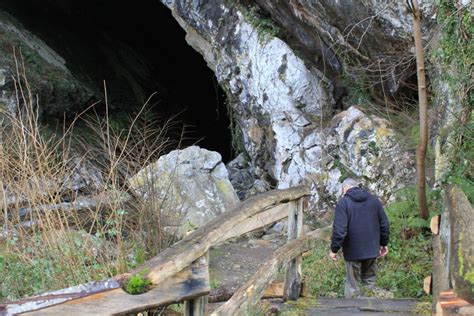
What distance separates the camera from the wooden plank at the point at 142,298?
227 centimetres

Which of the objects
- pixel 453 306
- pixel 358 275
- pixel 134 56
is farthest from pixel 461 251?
pixel 134 56

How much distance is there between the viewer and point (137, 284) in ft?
8.05

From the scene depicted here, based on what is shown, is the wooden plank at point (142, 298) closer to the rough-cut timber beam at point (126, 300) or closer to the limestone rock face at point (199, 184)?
the rough-cut timber beam at point (126, 300)

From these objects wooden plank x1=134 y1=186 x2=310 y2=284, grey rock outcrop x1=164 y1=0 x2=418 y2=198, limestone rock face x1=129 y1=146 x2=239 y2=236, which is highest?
grey rock outcrop x1=164 y1=0 x2=418 y2=198

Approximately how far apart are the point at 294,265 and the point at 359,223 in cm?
105

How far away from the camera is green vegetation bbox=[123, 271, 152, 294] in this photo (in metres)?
2.43

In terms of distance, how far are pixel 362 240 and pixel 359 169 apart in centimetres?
596

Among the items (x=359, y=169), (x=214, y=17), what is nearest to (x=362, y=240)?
(x=359, y=169)

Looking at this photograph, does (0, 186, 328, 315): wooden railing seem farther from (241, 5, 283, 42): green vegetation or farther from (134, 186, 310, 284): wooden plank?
(241, 5, 283, 42): green vegetation

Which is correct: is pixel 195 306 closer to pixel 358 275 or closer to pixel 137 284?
pixel 137 284

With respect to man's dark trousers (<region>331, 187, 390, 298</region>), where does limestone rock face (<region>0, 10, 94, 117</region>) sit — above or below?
above

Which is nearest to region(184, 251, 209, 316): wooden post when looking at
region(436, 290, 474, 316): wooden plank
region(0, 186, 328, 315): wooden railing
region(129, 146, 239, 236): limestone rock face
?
region(0, 186, 328, 315): wooden railing

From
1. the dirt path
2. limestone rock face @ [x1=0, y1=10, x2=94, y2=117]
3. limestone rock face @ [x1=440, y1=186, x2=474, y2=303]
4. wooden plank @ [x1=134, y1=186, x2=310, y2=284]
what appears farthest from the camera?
limestone rock face @ [x1=0, y1=10, x2=94, y2=117]

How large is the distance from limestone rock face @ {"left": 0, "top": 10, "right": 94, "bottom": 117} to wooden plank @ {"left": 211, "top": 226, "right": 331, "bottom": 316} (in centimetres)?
1280
